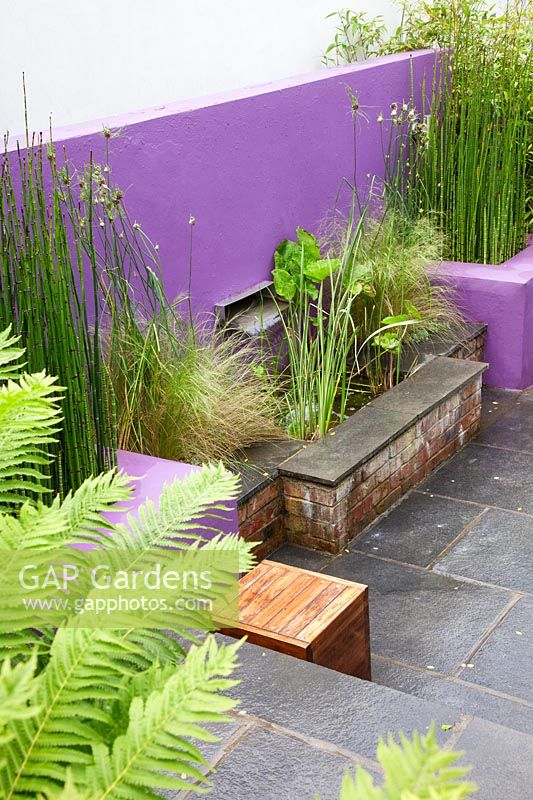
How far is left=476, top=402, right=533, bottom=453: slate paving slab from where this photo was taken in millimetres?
4180

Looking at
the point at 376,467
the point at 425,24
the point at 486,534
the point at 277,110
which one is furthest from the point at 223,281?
the point at 425,24

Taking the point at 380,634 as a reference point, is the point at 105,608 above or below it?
above

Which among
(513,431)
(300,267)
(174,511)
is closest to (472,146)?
(300,267)

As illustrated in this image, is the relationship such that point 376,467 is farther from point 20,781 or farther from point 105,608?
point 20,781

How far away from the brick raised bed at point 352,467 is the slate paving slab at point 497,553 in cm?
37

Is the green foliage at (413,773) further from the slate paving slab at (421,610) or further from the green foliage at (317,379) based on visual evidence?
the green foliage at (317,379)

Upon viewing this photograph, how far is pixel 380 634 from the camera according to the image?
2891mm

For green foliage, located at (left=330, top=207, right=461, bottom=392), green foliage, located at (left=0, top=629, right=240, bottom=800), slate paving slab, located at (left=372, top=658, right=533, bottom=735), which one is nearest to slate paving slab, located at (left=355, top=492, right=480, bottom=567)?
slate paving slab, located at (left=372, top=658, right=533, bottom=735)

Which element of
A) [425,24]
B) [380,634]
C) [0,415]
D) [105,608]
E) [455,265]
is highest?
[425,24]

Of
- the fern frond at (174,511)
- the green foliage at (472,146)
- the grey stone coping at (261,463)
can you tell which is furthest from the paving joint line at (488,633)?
the green foliage at (472,146)

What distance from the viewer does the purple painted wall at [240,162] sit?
145 inches

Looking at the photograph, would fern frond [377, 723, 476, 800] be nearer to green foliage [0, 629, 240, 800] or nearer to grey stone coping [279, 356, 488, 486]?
green foliage [0, 629, 240, 800]

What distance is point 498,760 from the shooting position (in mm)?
1793

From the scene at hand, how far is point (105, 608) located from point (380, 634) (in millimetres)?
1767
